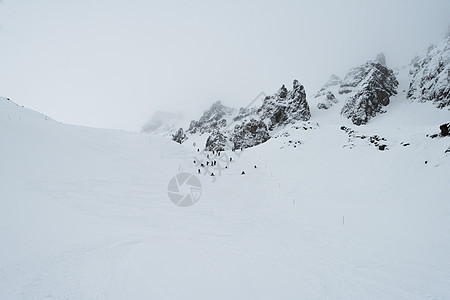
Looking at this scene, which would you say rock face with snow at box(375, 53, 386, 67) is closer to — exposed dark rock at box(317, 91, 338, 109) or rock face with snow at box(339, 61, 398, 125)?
rock face with snow at box(339, 61, 398, 125)

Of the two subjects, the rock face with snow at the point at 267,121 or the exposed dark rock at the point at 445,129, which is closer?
the exposed dark rock at the point at 445,129

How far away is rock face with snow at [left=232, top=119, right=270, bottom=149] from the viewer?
6762 cm

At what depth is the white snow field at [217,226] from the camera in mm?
4199

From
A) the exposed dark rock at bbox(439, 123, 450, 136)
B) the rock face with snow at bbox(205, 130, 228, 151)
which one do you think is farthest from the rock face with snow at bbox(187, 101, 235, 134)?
the exposed dark rock at bbox(439, 123, 450, 136)

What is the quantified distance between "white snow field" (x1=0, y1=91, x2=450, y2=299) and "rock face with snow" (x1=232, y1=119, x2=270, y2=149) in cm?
4879

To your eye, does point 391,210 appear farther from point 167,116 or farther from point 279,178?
point 167,116

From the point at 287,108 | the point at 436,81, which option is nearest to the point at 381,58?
the point at 436,81

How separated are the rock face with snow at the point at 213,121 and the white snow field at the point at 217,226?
86.3 m

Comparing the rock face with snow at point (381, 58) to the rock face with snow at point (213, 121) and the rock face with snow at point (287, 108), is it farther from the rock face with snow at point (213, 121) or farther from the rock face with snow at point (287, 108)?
the rock face with snow at point (213, 121)

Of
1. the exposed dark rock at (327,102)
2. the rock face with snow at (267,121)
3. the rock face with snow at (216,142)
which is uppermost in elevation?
the exposed dark rock at (327,102)

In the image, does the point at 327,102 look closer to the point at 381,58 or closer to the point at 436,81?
the point at 436,81

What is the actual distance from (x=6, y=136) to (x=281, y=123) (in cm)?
7450

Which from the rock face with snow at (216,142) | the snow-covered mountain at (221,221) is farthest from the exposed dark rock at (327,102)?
the snow-covered mountain at (221,221)

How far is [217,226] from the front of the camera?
870 centimetres
